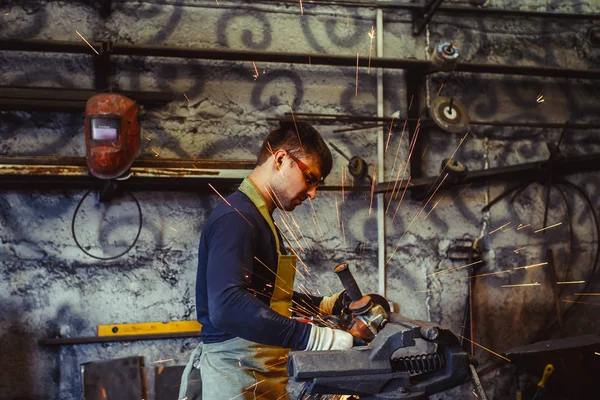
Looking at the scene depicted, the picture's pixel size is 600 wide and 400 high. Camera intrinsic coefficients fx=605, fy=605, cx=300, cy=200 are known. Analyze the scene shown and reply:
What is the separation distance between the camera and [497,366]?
4012 millimetres

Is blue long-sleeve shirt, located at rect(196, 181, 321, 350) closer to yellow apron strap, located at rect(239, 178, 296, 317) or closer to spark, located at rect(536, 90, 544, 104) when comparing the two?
yellow apron strap, located at rect(239, 178, 296, 317)

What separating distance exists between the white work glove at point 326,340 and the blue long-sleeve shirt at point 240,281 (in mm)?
23

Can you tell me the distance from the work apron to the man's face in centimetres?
10

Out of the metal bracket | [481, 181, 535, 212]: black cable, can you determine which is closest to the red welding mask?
the metal bracket

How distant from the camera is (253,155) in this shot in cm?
378

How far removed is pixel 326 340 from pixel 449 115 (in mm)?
2142

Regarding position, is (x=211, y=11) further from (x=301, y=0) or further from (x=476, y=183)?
(x=476, y=183)

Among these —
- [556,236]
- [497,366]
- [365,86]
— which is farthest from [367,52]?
[497,366]

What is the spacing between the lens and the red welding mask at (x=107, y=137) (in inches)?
120

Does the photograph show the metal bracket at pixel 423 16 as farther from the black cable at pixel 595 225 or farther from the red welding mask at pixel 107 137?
the red welding mask at pixel 107 137

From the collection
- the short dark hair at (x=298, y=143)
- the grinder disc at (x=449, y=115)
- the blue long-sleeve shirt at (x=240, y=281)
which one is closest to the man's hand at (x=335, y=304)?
the blue long-sleeve shirt at (x=240, y=281)

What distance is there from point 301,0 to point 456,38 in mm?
1108

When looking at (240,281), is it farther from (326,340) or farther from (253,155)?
(253,155)

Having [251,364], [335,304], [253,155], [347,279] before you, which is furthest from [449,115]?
[251,364]
